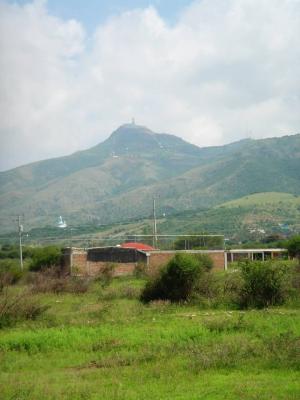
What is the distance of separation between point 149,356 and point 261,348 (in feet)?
7.49

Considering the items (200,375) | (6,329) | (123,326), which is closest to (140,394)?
(200,375)

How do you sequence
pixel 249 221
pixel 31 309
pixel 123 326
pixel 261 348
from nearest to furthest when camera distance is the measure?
pixel 261 348, pixel 123 326, pixel 31 309, pixel 249 221

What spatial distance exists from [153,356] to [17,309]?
304 inches

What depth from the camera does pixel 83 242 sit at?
203 feet

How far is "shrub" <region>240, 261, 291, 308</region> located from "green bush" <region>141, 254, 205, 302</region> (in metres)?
2.93

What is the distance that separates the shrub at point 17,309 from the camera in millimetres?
18131

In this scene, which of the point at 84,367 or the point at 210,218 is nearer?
the point at 84,367

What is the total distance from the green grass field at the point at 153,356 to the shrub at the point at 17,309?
12.3 inches

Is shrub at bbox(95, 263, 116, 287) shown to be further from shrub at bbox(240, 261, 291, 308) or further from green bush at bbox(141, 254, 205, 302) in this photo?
shrub at bbox(240, 261, 291, 308)

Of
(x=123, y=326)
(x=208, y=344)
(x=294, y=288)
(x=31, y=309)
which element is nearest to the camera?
(x=208, y=344)

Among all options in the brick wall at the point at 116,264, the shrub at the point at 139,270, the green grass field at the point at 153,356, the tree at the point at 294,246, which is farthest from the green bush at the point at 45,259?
the green grass field at the point at 153,356

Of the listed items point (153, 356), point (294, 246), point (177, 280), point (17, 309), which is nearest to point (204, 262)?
point (177, 280)

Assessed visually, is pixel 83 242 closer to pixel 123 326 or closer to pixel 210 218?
pixel 123 326

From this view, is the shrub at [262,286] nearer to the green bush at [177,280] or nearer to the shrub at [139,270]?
the green bush at [177,280]
